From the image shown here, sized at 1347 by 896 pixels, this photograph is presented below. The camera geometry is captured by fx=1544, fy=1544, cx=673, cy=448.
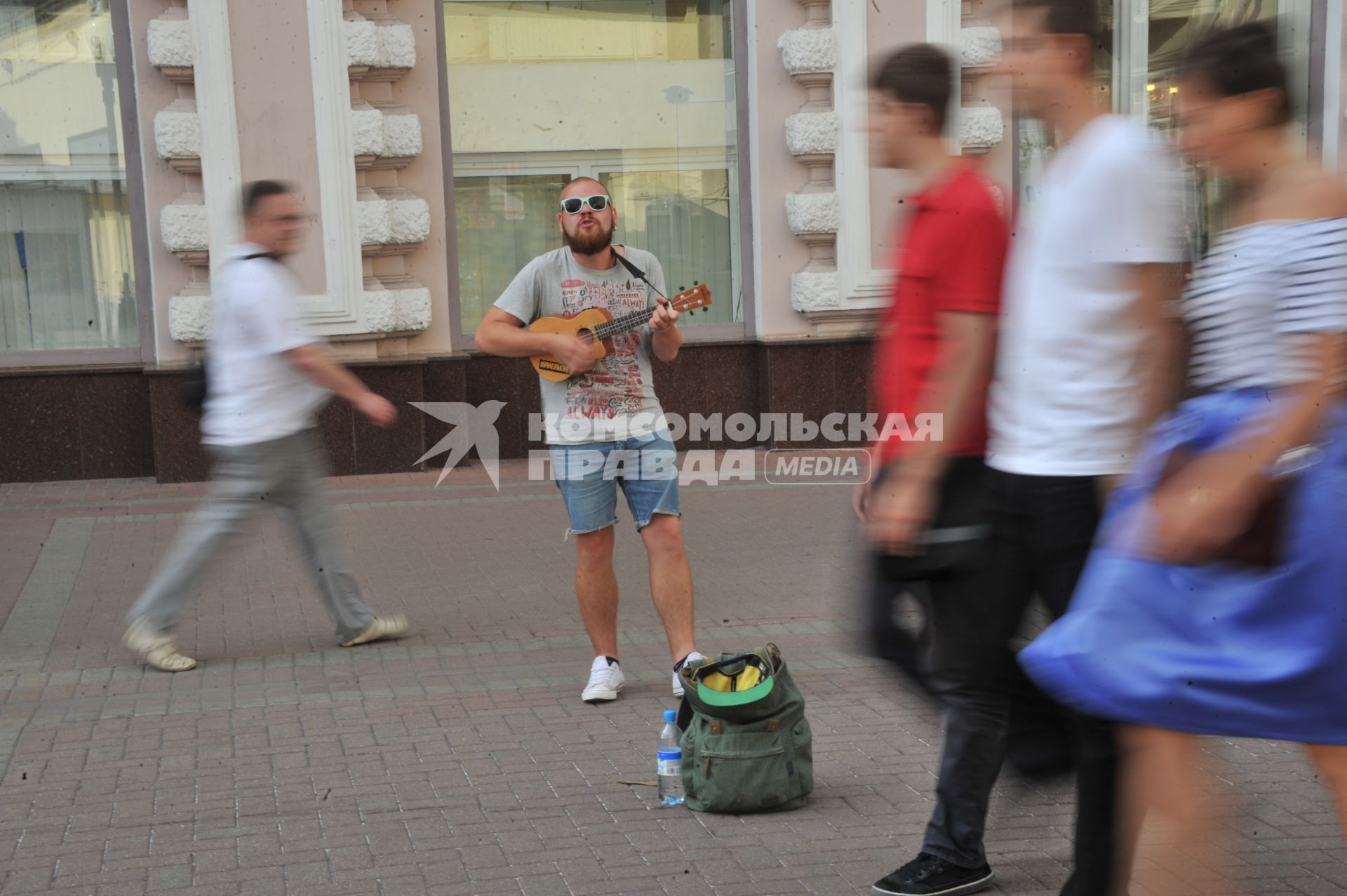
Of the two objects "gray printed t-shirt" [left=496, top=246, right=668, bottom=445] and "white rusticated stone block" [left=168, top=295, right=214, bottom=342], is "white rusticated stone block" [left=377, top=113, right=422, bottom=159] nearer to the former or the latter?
"white rusticated stone block" [left=168, top=295, right=214, bottom=342]

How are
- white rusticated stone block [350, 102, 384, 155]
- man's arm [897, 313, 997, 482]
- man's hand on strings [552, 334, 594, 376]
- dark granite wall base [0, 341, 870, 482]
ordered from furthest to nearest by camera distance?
dark granite wall base [0, 341, 870, 482]
white rusticated stone block [350, 102, 384, 155]
man's hand on strings [552, 334, 594, 376]
man's arm [897, 313, 997, 482]

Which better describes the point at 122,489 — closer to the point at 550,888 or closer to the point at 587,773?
the point at 587,773

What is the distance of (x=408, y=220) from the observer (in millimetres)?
11445

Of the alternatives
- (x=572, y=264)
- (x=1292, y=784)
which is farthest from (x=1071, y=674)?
(x=572, y=264)

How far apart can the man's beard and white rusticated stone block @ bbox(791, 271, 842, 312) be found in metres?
6.59

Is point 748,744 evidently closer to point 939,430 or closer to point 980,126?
point 939,430

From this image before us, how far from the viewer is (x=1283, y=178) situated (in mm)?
2846

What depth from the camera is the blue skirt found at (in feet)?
8.57

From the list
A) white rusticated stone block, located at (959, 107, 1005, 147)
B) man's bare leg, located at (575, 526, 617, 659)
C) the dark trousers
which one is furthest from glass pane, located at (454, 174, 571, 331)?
the dark trousers

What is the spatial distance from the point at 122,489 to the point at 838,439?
548cm

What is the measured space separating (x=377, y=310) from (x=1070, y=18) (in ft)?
28.1

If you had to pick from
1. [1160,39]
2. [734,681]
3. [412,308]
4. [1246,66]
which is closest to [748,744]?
[734,681]

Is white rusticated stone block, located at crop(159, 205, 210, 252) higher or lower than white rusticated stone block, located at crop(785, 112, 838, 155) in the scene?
lower

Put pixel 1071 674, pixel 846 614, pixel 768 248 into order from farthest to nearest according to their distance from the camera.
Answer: pixel 768 248 < pixel 846 614 < pixel 1071 674
